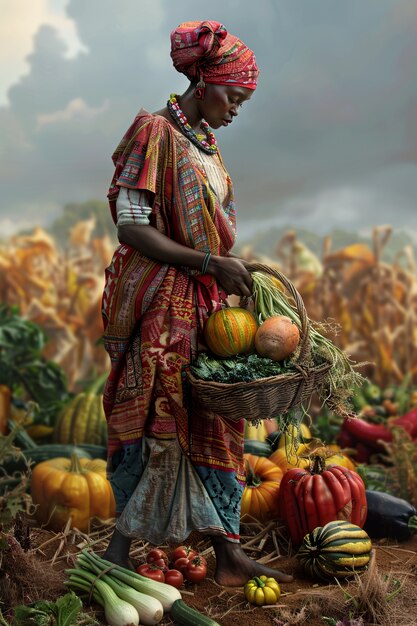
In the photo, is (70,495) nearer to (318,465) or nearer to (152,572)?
(152,572)

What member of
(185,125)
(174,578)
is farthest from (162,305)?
(174,578)

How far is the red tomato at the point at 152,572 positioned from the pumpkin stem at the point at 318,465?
3.73 feet

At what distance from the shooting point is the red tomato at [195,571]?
3.81 m

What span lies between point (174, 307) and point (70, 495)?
1.80 metres

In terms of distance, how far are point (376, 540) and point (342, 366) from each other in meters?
1.46

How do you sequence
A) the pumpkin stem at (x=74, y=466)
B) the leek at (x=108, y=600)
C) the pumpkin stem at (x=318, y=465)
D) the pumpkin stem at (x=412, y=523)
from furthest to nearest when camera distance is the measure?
the pumpkin stem at (x=74, y=466), the pumpkin stem at (x=412, y=523), the pumpkin stem at (x=318, y=465), the leek at (x=108, y=600)

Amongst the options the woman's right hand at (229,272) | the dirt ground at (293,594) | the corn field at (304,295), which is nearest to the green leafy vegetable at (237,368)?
the woman's right hand at (229,272)

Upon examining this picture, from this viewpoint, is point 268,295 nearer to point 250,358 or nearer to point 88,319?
point 250,358

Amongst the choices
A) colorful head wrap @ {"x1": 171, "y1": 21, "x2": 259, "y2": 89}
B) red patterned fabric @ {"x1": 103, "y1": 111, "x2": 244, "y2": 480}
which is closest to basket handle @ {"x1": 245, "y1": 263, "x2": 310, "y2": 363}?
red patterned fabric @ {"x1": 103, "y1": 111, "x2": 244, "y2": 480}

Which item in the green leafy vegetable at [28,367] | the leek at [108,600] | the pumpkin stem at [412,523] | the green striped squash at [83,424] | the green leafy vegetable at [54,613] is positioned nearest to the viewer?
the green leafy vegetable at [54,613]

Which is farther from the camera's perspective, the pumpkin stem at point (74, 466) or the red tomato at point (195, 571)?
the pumpkin stem at point (74, 466)

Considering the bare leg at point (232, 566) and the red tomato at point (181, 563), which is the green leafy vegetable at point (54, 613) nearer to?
the red tomato at point (181, 563)


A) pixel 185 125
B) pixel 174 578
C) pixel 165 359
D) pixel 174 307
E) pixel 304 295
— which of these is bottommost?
pixel 174 578

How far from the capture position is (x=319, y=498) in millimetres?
4250
